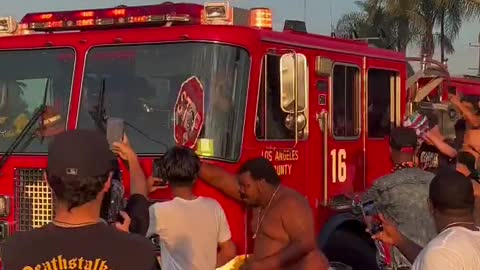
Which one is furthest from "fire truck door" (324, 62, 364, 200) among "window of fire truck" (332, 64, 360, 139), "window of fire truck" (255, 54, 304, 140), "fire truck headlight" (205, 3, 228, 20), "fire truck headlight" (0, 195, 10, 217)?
"fire truck headlight" (0, 195, 10, 217)

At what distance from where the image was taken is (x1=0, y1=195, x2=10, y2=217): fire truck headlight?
19.6 ft

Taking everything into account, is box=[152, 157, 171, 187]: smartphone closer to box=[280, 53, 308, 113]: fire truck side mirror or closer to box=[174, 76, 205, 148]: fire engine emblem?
box=[174, 76, 205, 148]: fire engine emblem

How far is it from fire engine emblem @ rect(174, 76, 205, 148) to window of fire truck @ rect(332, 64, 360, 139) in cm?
138

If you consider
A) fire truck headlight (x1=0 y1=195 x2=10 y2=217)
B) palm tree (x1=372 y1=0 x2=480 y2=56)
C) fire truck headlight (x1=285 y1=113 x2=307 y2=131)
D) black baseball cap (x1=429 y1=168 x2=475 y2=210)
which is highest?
palm tree (x1=372 y1=0 x2=480 y2=56)

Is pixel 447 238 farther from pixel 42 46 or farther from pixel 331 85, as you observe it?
pixel 42 46

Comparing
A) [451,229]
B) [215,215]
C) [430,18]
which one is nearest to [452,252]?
[451,229]

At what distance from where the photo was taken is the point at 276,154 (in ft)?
19.2

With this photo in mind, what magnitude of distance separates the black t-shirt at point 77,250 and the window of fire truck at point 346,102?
4.18 meters

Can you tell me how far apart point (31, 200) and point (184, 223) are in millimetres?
1953

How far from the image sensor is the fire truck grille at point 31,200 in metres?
5.84

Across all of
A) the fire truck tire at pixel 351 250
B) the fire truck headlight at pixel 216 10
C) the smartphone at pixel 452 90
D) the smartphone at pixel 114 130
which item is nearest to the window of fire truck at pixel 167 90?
the smartphone at pixel 114 130

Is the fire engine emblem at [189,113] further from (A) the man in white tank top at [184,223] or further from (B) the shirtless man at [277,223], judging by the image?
(A) the man in white tank top at [184,223]

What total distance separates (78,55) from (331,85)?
188 cm

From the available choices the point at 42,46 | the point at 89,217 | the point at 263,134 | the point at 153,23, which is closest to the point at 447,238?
the point at 89,217
